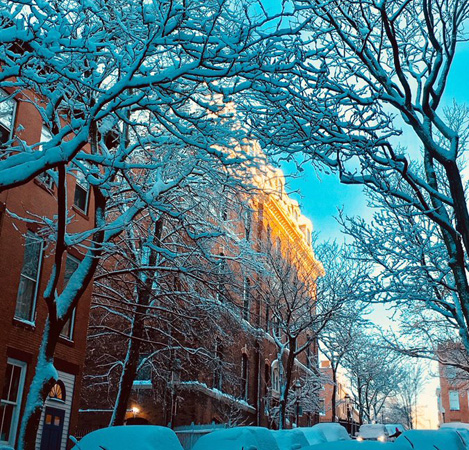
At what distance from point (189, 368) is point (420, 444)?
17.1 m

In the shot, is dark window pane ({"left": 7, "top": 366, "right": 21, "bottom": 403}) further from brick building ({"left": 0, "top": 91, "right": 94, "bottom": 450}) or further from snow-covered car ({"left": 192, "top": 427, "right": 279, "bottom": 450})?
snow-covered car ({"left": 192, "top": 427, "right": 279, "bottom": 450})

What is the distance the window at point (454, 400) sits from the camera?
6462 cm

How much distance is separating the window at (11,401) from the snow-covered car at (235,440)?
7492 mm

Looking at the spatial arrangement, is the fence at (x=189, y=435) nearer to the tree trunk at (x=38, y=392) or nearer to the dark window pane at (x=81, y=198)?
the dark window pane at (x=81, y=198)

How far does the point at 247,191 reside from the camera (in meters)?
13.0

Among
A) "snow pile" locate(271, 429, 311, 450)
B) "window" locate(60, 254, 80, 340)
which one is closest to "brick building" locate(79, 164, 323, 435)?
"window" locate(60, 254, 80, 340)

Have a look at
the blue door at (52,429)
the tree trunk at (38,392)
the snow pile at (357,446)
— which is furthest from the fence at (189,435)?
the snow pile at (357,446)

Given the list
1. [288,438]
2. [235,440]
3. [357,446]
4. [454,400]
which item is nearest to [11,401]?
[288,438]

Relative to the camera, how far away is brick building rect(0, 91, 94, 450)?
541 inches

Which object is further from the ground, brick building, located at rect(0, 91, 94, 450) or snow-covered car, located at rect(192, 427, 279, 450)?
brick building, located at rect(0, 91, 94, 450)

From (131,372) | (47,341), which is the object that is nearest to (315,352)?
(131,372)

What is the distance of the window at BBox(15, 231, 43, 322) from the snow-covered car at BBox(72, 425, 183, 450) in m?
8.92

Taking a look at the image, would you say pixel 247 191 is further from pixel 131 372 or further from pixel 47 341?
pixel 131 372

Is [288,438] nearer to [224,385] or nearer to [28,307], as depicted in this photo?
[28,307]
